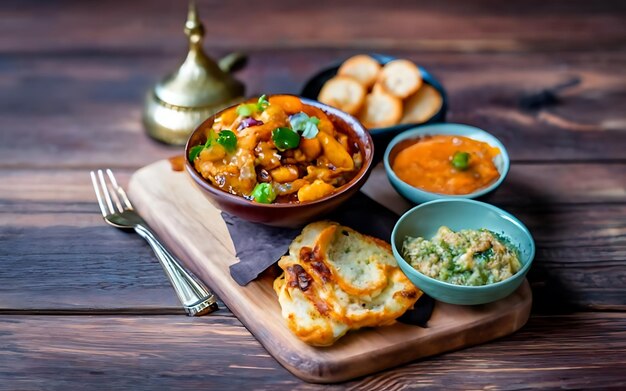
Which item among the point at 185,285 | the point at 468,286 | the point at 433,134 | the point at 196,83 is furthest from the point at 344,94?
the point at 468,286

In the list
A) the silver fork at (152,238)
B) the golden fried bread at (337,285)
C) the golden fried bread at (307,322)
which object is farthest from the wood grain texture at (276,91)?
the golden fried bread at (307,322)

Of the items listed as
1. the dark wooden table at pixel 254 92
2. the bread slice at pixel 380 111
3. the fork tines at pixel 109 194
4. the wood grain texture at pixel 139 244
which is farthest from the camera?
the bread slice at pixel 380 111

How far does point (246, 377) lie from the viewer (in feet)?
8.11

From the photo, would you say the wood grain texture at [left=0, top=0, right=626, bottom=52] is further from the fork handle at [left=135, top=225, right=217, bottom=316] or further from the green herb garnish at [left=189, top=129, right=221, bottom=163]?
the fork handle at [left=135, top=225, right=217, bottom=316]

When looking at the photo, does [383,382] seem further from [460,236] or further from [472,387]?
[460,236]

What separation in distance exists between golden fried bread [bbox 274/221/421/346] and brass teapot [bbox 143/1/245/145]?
1.23 metres

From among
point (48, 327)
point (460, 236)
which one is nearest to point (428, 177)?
point (460, 236)

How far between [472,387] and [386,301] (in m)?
0.40

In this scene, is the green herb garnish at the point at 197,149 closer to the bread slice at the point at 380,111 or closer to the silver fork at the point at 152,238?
the silver fork at the point at 152,238

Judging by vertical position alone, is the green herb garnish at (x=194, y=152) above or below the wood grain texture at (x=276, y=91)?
above

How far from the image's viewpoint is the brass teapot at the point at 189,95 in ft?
12.2

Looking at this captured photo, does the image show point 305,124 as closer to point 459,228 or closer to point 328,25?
point 459,228

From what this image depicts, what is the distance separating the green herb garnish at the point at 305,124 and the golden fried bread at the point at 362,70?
877mm

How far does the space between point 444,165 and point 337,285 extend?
34.2 inches
